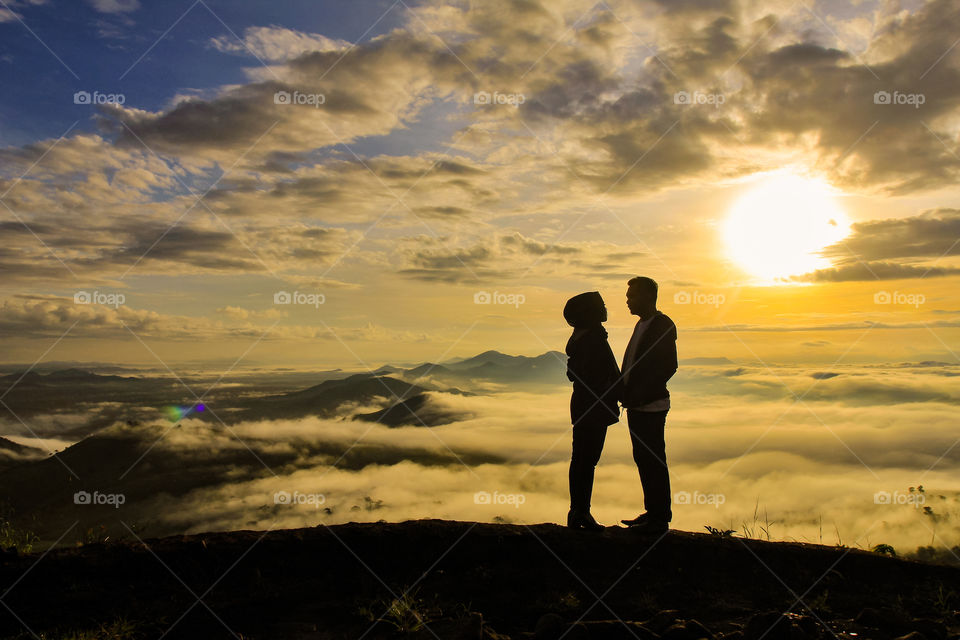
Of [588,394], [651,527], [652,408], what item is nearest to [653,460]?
[652,408]

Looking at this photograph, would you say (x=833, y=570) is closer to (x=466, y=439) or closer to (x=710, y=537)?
(x=710, y=537)

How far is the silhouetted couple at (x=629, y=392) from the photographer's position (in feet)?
26.8

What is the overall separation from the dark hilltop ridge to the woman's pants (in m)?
0.54

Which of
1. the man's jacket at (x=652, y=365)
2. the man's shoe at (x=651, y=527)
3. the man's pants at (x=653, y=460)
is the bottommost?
the man's shoe at (x=651, y=527)

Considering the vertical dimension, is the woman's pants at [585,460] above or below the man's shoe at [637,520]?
above

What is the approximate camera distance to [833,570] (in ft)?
25.5

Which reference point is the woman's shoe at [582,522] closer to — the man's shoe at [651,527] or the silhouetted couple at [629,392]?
the silhouetted couple at [629,392]

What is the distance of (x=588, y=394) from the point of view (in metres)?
8.59

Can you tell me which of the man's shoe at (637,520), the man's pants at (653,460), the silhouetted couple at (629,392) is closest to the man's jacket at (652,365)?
the silhouetted couple at (629,392)

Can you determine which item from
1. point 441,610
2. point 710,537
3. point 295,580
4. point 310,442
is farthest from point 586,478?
point 310,442

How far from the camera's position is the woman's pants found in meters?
8.47

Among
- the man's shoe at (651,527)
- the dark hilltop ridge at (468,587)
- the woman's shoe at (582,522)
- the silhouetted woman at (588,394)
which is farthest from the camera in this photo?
the silhouetted woman at (588,394)

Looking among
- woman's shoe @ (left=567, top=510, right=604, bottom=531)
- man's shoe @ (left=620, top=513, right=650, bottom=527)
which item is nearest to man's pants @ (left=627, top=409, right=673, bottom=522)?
man's shoe @ (left=620, top=513, right=650, bottom=527)

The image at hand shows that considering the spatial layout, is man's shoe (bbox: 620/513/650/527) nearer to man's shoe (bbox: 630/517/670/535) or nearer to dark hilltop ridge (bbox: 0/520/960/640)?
man's shoe (bbox: 630/517/670/535)
